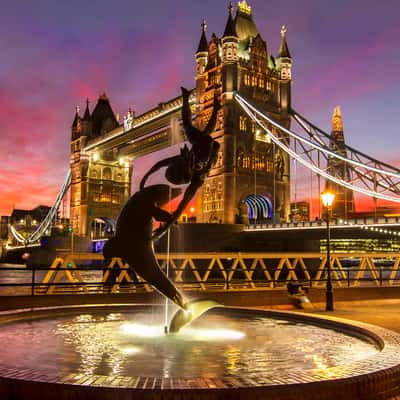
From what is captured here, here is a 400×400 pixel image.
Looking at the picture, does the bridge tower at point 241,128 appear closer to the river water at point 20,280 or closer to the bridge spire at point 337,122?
the river water at point 20,280

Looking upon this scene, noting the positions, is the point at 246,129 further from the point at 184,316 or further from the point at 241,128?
the point at 184,316

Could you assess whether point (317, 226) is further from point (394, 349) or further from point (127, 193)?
point (127, 193)

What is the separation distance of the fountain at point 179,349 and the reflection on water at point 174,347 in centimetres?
2

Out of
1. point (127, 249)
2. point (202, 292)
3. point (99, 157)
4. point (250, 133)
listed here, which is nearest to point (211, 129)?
point (127, 249)

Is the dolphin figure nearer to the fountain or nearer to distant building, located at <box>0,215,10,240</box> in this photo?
the fountain

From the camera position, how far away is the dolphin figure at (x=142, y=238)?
9227 mm

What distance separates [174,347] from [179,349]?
6.9 inches

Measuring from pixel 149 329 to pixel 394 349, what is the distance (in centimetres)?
449

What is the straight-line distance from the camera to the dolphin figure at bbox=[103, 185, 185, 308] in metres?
9.23

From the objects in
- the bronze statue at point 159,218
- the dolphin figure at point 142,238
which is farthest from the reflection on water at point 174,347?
the dolphin figure at point 142,238

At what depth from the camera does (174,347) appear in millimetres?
8188

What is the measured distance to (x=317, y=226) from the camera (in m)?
48.2

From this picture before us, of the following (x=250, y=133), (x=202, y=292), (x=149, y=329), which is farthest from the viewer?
(x=250, y=133)

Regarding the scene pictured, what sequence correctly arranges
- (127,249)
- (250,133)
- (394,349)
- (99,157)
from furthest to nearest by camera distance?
(99,157) → (250,133) → (127,249) → (394,349)
